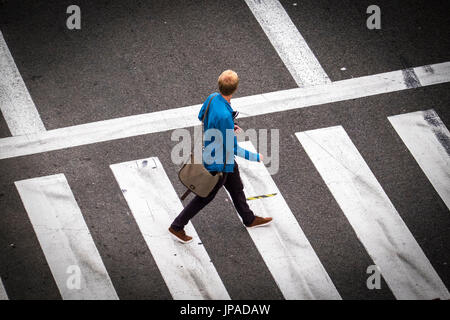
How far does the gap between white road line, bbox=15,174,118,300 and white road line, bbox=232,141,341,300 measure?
1.97 metres

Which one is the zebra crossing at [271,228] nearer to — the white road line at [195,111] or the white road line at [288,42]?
the white road line at [195,111]

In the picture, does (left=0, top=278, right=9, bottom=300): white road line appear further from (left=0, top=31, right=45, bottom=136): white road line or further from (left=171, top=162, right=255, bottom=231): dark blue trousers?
(left=0, top=31, right=45, bottom=136): white road line

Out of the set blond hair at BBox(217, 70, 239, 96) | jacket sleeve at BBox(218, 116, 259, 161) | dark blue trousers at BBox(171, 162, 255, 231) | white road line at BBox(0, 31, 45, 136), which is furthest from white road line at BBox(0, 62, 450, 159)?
blond hair at BBox(217, 70, 239, 96)

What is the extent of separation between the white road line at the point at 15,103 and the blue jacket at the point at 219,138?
3.13 meters

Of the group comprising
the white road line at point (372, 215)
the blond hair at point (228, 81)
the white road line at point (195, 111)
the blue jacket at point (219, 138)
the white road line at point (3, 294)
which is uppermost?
the blond hair at point (228, 81)

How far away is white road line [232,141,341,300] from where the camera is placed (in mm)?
7020

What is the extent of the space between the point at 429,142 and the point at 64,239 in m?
5.23

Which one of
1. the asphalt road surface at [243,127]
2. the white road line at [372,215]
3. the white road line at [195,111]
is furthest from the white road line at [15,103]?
the white road line at [372,215]

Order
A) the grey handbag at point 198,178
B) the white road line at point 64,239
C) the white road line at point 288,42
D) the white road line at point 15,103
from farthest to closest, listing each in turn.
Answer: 1. the white road line at point 288,42
2. the white road line at point 15,103
3. the white road line at point 64,239
4. the grey handbag at point 198,178

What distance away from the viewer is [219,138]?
21.1 feet

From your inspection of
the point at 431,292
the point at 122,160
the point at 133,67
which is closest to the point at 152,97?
the point at 133,67

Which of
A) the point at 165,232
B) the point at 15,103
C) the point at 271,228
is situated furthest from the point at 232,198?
the point at 15,103

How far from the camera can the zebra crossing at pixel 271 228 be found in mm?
7023

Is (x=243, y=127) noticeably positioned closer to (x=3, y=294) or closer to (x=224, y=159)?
(x=224, y=159)
